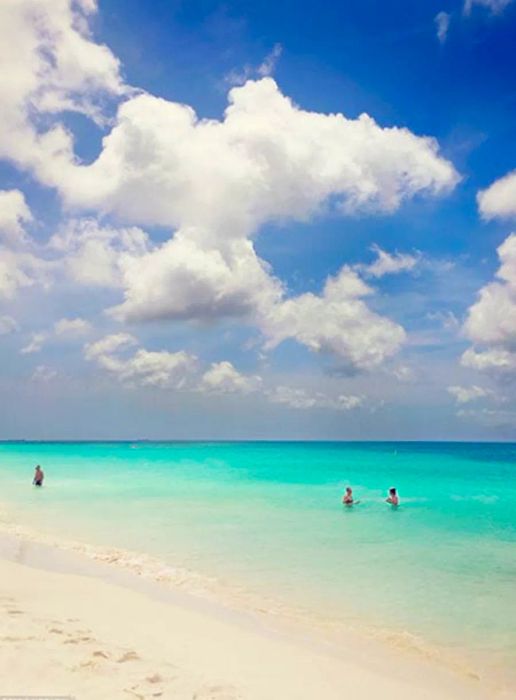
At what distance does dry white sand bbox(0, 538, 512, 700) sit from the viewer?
598 centimetres

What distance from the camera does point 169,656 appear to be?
23.3ft

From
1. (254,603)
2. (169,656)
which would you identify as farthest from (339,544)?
(169,656)

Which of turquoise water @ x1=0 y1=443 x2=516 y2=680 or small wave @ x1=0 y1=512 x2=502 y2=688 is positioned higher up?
small wave @ x1=0 y1=512 x2=502 y2=688

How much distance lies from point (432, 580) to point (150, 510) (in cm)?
1533

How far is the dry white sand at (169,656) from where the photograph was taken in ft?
19.6

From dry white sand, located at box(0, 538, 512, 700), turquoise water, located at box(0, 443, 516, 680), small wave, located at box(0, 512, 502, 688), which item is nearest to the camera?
dry white sand, located at box(0, 538, 512, 700)

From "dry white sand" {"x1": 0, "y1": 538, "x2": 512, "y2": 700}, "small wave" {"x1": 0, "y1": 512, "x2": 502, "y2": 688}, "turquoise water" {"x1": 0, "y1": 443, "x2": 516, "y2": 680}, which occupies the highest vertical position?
"dry white sand" {"x1": 0, "y1": 538, "x2": 512, "y2": 700}

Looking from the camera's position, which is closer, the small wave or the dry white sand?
the dry white sand

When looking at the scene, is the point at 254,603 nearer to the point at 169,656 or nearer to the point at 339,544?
the point at 169,656

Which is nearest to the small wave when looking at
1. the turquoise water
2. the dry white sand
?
the turquoise water

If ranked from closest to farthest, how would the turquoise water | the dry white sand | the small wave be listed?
the dry white sand
the small wave
the turquoise water

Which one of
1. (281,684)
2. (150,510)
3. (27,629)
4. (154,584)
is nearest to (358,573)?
(154,584)

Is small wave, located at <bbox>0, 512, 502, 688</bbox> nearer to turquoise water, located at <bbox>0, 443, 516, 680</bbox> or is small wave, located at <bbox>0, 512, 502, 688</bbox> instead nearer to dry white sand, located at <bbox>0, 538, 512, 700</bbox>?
turquoise water, located at <bbox>0, 443, 516, 680</bbox>

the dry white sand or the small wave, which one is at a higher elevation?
the dry white sand
